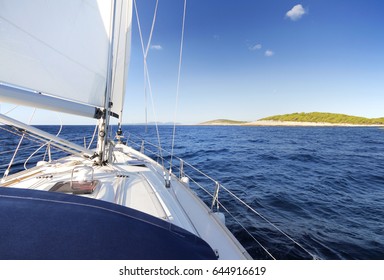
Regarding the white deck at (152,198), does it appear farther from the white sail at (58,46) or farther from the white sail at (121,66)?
the white sail at (121,66)

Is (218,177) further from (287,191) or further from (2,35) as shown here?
(2,35)

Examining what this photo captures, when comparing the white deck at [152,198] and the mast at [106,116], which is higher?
the mast at [106,116]

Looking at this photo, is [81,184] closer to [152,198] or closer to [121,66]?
[152,198]

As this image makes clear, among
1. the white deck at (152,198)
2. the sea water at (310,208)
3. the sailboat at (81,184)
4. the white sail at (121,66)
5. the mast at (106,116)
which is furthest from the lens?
the white sail at (121,66)

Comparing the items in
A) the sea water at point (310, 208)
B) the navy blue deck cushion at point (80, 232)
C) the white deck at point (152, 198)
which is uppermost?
the navy blue deck cushion at point (80, 232)

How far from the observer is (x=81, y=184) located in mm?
2404

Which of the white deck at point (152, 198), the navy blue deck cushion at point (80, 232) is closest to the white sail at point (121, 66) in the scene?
the white deck at point (152, 198)

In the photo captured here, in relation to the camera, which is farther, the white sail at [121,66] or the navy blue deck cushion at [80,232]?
the white sail at [121,66]

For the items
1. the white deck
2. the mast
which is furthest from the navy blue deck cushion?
the mast

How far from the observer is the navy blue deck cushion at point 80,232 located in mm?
996

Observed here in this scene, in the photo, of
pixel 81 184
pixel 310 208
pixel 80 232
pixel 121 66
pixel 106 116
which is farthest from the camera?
pixel 310 208

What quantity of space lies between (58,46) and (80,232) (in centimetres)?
276

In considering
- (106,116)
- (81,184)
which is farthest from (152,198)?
(106,116)

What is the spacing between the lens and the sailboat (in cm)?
110
